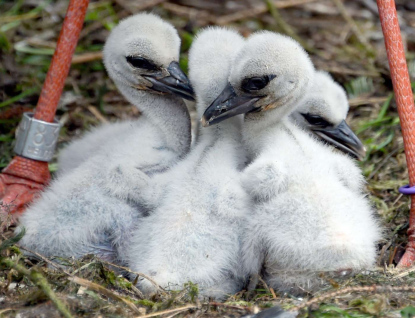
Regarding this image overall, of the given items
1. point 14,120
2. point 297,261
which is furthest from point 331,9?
point 297,261

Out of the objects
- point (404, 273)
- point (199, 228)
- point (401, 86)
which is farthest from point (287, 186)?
point (401, 86)

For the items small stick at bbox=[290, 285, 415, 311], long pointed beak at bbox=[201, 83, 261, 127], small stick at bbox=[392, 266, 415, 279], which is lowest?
small stick at bbox=[392, 266, 415, 279]

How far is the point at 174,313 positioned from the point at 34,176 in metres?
1.40

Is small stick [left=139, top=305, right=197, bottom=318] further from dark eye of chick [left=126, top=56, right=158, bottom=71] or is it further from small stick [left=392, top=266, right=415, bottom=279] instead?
dark eye of chick [left=126, top=56, right=158, bottom=71]

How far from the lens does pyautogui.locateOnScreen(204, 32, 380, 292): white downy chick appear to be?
262 centimetres

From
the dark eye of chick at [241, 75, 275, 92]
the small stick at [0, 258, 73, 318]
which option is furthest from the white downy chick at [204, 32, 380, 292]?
the small stick at [0, 258, 73, 318]

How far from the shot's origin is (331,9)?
19.5 feet

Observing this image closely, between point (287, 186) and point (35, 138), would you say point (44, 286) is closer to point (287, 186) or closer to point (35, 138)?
point (287, 186)

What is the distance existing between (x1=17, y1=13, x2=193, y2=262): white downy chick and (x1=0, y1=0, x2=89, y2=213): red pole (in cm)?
31

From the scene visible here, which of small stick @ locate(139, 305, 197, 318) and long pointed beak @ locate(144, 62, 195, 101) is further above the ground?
long pointed beak @ locate(144, 62, 195, 101)

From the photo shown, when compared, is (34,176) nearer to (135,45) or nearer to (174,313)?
(135,45)

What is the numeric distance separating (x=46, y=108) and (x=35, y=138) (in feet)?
0.52

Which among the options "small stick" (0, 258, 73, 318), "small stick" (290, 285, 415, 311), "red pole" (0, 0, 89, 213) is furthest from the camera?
"red pole" (0, 0, 89, 213)

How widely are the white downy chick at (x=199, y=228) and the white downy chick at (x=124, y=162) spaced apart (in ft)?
0.40
